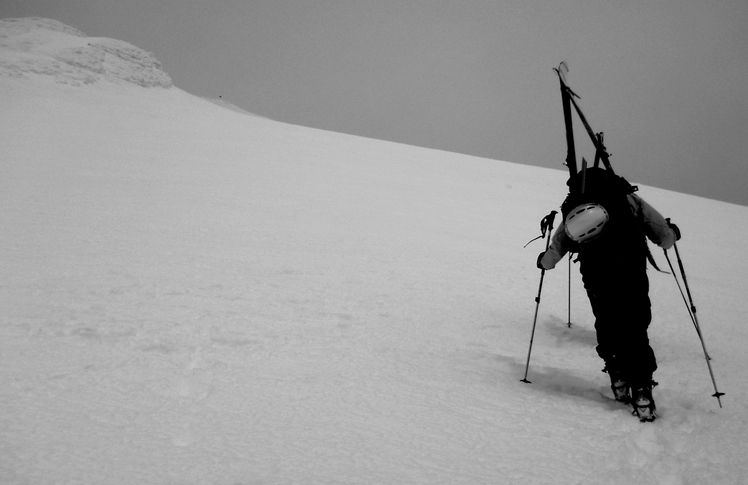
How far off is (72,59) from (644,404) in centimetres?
3232

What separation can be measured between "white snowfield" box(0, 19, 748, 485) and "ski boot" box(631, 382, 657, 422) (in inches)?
3.6

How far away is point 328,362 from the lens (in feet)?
13.2

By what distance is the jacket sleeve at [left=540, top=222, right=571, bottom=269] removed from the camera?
388 centimetres

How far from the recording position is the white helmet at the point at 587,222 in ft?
11.4

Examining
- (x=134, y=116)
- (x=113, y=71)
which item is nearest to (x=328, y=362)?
(x=134, y=116)

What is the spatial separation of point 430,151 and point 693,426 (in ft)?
85.9

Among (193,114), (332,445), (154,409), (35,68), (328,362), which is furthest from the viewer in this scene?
(193,114)

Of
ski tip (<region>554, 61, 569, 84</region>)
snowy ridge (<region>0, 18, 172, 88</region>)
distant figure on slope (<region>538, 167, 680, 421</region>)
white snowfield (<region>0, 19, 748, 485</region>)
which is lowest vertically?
white snowfield (<region>0, 19, 748, 485</region>)

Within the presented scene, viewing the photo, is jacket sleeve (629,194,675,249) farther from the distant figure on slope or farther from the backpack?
the backpack

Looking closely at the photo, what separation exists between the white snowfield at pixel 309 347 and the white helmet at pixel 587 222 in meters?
1.34

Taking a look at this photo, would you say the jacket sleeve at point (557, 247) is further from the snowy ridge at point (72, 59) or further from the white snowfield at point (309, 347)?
the snowy ridge at point (72, 59)

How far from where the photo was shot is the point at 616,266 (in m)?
3.65

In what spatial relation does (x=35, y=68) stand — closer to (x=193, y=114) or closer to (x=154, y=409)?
(x=193, y=114)

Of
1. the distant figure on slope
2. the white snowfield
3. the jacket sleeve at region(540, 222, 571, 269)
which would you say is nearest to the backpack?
the distant figure on slope
